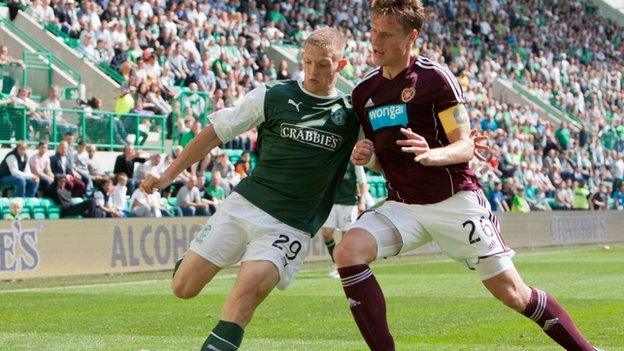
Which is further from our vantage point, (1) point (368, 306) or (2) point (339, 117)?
(2) point (339, 117)

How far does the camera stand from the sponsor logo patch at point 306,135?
8219mm

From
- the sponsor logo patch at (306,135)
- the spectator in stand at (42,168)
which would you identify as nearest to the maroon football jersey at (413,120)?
the sponsor logo patch at (306,135)

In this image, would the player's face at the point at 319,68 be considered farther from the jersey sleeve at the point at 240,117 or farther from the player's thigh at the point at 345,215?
the player's thigh at the point at 345,215

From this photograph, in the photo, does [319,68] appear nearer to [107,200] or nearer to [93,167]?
[107,200]

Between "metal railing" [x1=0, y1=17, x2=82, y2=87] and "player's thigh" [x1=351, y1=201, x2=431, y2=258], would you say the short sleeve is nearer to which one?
"player's thigh" [x1=351, y1=201, x2=431, y2=258]

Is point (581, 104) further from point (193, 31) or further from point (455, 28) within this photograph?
point (193, 31)

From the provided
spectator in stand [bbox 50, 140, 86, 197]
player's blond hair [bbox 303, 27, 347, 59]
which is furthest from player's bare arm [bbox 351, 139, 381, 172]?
spectator in stand [bbox 50, 140, 86, 197]

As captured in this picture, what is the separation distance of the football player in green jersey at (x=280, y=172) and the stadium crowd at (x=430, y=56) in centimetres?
1412

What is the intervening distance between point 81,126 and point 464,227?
→ 17141 millimetres

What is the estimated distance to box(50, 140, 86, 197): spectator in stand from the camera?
2227 centimetres

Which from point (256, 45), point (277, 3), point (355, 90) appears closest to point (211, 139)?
point (355, 90)

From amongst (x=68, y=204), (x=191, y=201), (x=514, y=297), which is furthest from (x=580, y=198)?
(x=514, y=297)

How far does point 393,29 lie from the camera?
323 inches

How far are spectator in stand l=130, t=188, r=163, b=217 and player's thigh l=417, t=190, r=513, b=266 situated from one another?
15.0 meters
